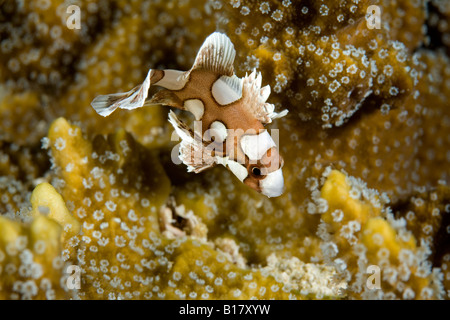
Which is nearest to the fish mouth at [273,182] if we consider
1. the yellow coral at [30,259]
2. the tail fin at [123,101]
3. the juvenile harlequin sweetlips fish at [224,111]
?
the juvenile harlequin sweetlips fish at [224,111]

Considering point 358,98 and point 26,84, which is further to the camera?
point 26,84

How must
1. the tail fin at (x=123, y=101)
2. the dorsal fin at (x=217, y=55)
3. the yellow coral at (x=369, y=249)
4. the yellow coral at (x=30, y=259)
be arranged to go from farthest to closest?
the dorsal fin at (x=217, y=55), the tail fin at (x=123, y=101), the yellow coral at (x=369, y=249), the yellow coral at (x=30, y=259)

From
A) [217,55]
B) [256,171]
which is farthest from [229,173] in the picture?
[217,55]

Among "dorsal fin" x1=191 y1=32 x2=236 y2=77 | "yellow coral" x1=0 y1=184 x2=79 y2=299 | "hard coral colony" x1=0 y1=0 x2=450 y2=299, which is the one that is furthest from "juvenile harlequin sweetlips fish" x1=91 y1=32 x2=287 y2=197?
"yellow coral" x1=0 y1=184 x2=79 y2=299

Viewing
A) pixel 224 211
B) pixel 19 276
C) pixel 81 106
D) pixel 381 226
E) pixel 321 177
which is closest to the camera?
pixel 19 276

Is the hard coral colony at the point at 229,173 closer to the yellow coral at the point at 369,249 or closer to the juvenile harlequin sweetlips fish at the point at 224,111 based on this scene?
the yellow coral at the point at 369,249
